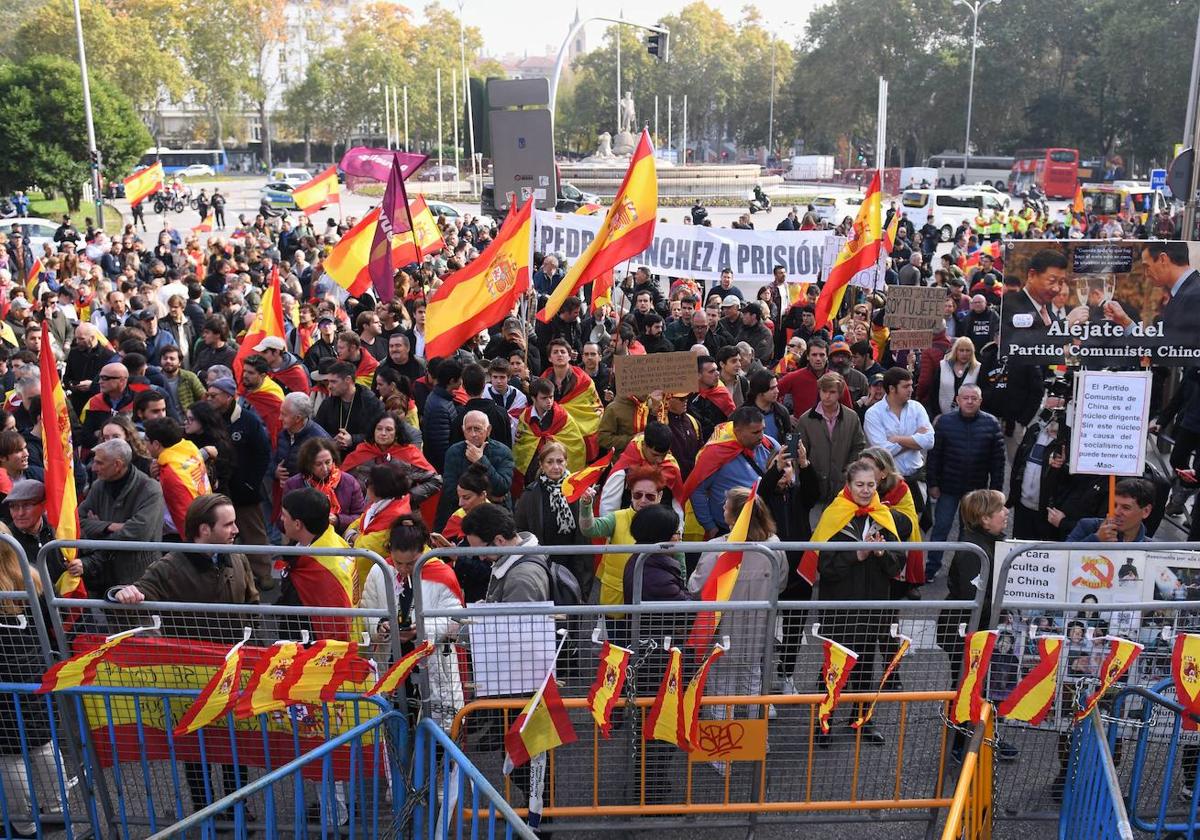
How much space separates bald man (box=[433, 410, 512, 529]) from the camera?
7.09 m

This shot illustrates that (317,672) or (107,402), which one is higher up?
(107,402)

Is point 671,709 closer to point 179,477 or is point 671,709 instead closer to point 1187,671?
point 1187,671

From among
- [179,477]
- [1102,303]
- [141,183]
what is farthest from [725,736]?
[141,183]

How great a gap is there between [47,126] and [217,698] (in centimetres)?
4397

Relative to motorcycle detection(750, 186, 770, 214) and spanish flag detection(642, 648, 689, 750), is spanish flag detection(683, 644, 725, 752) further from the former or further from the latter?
motorcycle detection(750, 186, 770, 214)

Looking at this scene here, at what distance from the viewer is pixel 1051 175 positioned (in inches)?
2274

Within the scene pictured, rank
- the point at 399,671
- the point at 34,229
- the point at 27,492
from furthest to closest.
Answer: the point at 34,229 → the point at 27,492 → the point at 399,671

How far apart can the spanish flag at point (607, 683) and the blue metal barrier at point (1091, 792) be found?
1.84 meters

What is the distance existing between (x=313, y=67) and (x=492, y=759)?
8848cm

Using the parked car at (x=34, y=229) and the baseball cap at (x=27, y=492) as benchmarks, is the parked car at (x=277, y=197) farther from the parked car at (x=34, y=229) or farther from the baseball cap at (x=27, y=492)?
the baseball cap at (x=27, y=492)

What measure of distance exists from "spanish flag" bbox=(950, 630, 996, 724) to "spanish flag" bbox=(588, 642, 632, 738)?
1.41 metres

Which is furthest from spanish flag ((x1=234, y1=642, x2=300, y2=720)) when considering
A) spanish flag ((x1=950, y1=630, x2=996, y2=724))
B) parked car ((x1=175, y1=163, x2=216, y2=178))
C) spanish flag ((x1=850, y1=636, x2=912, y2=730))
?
parked car ((x1=175, y1=163, x2=216, y2=178))

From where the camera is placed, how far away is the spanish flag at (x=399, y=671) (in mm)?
4523

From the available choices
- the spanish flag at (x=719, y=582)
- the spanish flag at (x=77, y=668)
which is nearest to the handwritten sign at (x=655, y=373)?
the spanish flag at (x=719, y=582)
